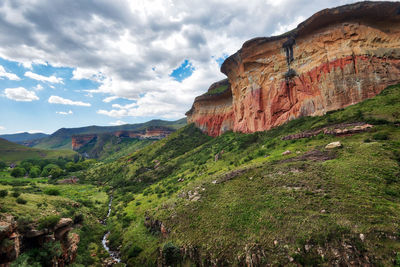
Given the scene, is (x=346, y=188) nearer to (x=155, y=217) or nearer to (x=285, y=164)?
(x=285, y=164)

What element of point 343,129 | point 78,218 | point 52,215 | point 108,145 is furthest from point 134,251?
point 108,145

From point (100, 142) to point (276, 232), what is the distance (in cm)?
20280

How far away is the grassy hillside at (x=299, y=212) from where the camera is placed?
40.4 ft

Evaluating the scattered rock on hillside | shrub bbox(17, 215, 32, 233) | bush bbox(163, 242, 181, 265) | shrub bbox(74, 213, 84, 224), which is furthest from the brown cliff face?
shrub bbox(17, 215, 32, 233)

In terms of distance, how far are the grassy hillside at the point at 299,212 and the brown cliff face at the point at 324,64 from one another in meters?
4.95

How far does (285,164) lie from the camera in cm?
2378

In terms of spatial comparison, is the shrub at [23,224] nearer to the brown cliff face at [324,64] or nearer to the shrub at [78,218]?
the shrub at [78,218]

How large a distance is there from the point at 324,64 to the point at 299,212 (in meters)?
36.9

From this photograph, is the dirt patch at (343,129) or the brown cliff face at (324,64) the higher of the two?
the brown cliff face at (324,64)

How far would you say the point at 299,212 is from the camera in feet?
51.1

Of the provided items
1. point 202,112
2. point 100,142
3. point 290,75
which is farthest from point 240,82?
point 100,142

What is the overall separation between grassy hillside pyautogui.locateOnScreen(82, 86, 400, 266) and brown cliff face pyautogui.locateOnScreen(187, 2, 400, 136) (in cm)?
495

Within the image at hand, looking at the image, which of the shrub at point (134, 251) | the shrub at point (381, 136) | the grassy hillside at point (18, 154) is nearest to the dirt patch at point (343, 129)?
the shrub at point (381, 136)

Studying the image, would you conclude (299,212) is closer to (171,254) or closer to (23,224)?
(171,254)
